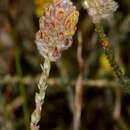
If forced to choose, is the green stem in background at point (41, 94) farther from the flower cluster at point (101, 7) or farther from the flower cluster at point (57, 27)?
the flower cluster at point (101, 7)

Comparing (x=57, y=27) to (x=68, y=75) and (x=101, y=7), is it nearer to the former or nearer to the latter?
(x=101, y=7)

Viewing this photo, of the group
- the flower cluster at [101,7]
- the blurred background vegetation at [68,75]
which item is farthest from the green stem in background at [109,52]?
the blurred background vegetation at [68,75]

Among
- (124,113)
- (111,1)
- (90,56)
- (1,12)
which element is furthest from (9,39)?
(111,1)

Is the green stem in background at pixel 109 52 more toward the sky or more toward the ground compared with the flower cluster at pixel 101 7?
more toward the ground

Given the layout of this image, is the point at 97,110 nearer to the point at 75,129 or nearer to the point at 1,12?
the point at 75,129

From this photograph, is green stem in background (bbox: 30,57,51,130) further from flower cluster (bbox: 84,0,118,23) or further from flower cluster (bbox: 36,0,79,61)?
flower cluster (bbox: 84,0,118,23)
